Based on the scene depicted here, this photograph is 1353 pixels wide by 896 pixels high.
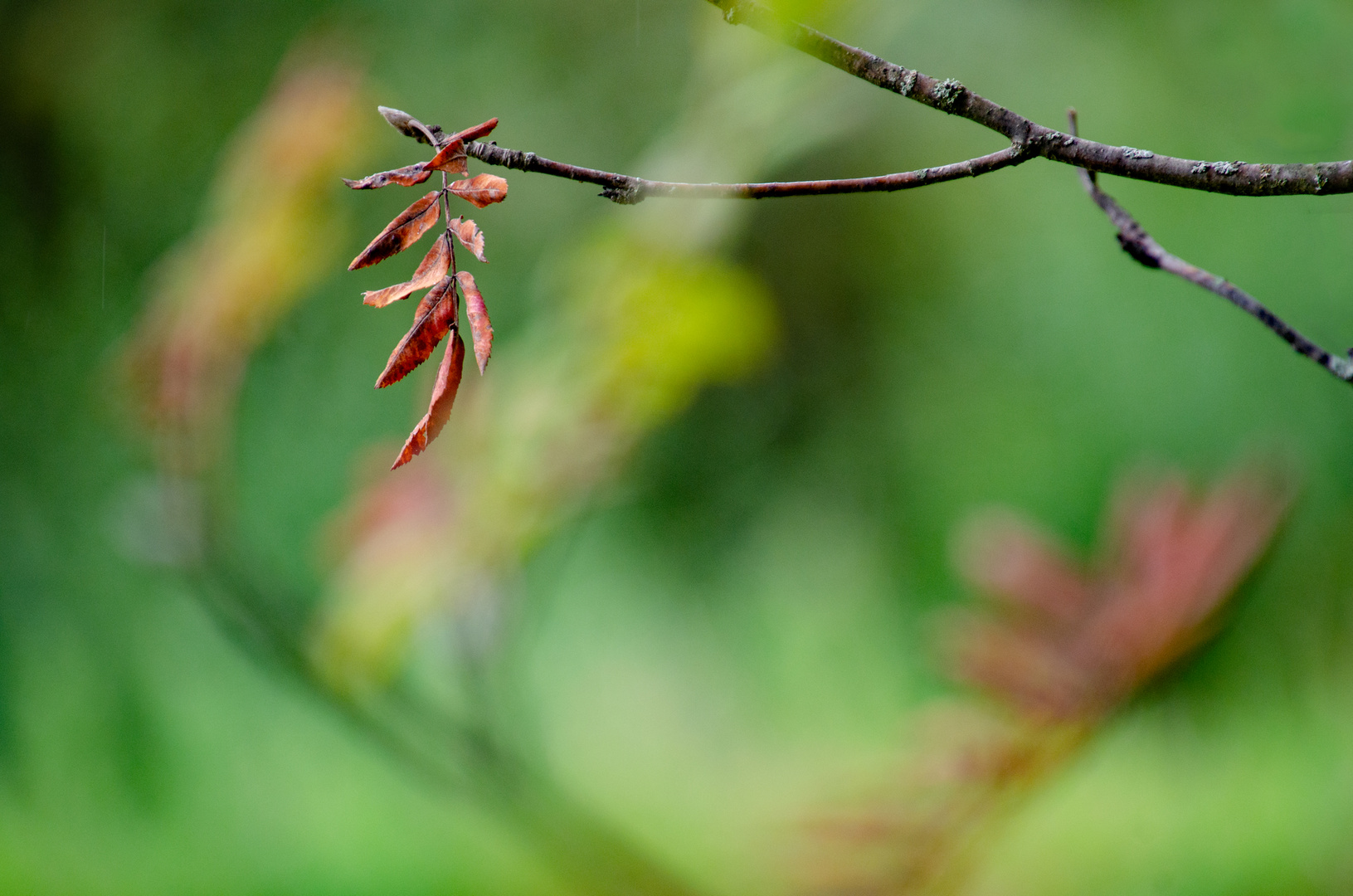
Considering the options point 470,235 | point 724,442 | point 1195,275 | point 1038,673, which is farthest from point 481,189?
point 724,442

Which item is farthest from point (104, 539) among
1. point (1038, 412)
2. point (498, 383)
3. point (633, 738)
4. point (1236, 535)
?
point (1236, 535)

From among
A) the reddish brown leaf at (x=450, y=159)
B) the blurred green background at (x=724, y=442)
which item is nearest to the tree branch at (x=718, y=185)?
the reddish brown leaf at (x=450, y=159)

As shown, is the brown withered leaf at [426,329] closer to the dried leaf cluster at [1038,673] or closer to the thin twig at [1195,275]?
the thin twig at [1195,275]

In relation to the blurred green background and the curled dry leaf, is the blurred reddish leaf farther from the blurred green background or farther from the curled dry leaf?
the curled dry leaf

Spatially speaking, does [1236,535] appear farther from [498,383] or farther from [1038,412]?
[1038,412]

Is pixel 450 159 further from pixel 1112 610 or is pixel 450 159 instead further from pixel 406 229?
pixel 1112 610

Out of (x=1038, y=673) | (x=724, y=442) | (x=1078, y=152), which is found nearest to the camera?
(x=1078, y=152)
